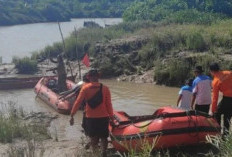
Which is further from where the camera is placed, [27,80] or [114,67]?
[114,67]

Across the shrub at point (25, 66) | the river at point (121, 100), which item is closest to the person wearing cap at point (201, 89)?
the river at point (121, 100)

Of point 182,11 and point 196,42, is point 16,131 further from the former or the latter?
point 182,11

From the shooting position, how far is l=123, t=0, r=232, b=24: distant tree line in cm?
3198

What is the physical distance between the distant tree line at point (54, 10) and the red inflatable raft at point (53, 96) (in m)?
51.5

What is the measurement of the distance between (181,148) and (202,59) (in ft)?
34.1

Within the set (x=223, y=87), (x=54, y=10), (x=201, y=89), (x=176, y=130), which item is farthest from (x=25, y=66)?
(x=54, y=10)

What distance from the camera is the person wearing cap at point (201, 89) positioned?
8061 millimetres

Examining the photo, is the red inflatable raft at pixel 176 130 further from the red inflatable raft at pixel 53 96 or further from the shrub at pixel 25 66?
the shrub at pixel 25 66

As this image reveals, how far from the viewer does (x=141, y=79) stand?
63.4 feet

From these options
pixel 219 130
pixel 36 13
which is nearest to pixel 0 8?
pixel 36 13

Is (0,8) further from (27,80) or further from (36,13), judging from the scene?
(27,80)

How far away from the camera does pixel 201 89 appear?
809 centimetres

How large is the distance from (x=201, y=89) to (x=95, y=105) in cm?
214

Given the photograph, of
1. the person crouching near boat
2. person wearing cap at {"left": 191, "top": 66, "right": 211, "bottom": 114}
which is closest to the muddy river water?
the person crouching near boat
